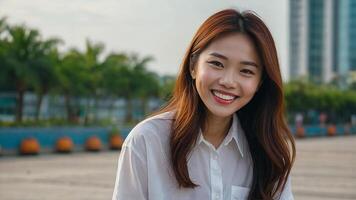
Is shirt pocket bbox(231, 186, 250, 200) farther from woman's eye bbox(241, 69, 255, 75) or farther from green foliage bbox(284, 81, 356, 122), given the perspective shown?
green foliage bbox(284, 81, 356, 122)

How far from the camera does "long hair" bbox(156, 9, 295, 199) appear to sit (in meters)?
1.90

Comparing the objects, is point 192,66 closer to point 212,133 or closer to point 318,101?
point 212,133

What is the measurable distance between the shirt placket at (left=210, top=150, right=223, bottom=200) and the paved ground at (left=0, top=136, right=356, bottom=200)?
22.8ft

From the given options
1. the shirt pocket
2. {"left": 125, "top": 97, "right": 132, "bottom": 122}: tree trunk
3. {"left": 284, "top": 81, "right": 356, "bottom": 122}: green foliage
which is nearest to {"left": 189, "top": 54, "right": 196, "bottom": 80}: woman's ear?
the shirt pocket

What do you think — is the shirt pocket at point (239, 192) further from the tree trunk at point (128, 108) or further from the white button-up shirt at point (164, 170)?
the tree trunk at point (128, 108)

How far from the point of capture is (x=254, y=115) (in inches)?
84.5

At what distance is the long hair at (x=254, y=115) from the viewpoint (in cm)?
190

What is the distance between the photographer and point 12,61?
23.6m

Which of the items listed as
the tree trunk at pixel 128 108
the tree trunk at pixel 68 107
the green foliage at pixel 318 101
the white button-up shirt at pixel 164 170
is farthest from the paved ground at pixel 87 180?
the green foliage at pixel 318 101

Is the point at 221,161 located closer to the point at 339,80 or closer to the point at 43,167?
the point at 43,167

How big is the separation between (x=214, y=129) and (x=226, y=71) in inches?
8.4

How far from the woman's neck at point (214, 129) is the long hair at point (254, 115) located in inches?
0.9

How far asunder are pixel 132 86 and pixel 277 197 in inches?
1317

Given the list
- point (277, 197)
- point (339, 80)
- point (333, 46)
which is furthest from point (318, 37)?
point (277, 197)
